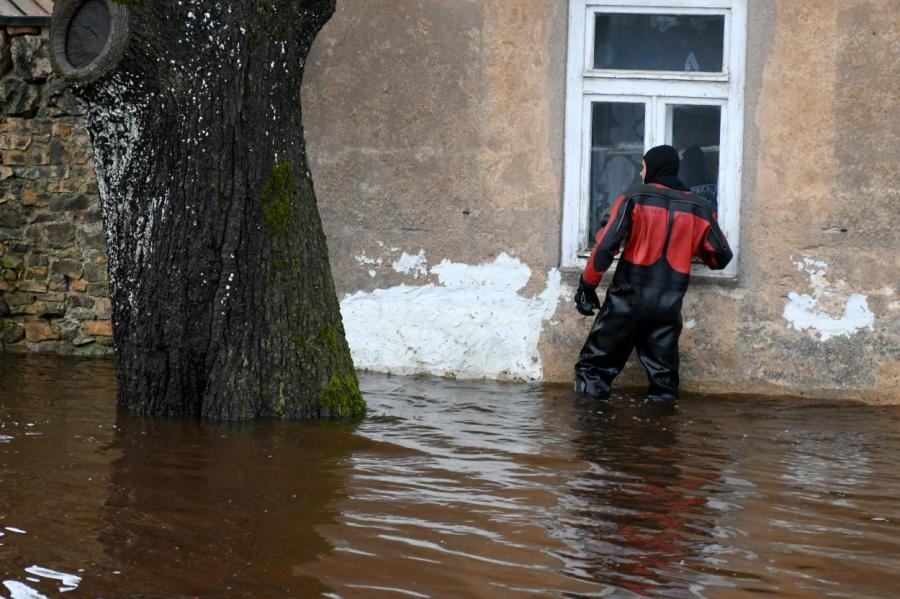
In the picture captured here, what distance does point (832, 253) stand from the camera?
812cm

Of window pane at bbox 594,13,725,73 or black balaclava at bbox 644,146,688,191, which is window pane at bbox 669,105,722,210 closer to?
window pane at bbox 594,13,725,73

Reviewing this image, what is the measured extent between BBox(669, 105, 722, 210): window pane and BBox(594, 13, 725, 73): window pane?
11.3 inches

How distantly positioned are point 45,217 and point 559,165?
404cm

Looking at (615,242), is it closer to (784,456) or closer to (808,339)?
(808,339)

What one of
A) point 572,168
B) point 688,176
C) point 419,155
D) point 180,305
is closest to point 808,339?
point 688,176

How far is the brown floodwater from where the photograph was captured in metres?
3.85

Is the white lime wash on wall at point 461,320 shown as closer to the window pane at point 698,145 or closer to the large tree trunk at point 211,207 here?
the window pane at point 698,145

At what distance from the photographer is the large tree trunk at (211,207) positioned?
6.04 m

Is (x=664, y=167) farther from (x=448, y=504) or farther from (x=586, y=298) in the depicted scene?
(x=448, y=504)

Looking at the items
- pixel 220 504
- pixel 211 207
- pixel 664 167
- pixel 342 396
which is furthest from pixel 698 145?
pixel 220 504

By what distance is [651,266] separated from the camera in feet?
25.6

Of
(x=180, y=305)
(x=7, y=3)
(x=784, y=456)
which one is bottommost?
(x=784, y=456)

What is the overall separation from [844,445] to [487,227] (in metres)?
2.93

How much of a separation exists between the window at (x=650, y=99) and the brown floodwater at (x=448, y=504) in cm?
170
